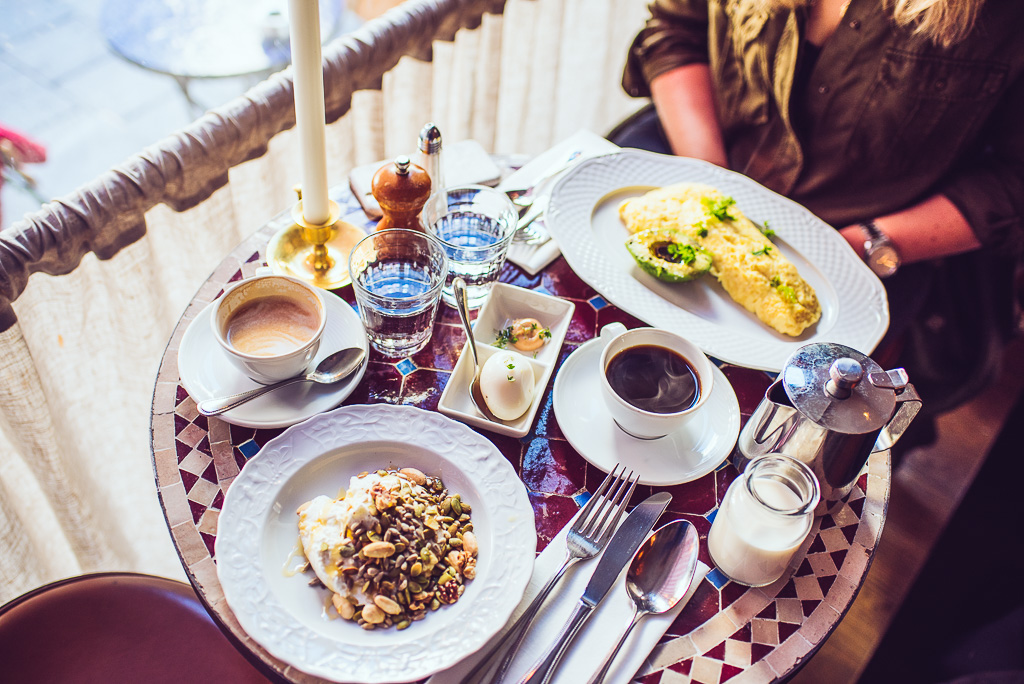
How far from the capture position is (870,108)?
160 cm

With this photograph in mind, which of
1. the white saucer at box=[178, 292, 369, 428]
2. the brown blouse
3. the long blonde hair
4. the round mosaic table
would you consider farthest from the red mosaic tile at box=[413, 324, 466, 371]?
the long blonde hair

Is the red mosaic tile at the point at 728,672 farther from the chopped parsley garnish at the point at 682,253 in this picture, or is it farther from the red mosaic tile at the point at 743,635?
the chopped parsley garnish at the point at 682,253

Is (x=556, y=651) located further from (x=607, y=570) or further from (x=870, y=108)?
(x=870, y=108)

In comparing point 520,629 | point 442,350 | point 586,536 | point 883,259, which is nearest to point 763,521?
point 586,536

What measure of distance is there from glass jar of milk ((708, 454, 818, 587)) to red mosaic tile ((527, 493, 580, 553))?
0.20m

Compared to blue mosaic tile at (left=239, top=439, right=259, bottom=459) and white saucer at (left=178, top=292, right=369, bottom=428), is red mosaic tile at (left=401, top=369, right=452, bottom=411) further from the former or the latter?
blue mosaic tile at (left=239, top=439, right=259, bottom=459)

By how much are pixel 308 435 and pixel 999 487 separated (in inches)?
88.7

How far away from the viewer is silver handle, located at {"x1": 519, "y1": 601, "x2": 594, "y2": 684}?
813 mm

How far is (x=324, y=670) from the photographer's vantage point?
0.77 meters

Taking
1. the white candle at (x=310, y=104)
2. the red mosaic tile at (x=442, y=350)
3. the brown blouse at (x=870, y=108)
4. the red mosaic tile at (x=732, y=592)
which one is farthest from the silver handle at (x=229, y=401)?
the brown blouse at (x=870, y=108)

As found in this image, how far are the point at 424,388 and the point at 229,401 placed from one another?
0.29 meters

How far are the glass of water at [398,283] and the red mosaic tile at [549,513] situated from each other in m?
0.33

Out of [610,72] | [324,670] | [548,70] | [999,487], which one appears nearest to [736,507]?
[324,670]

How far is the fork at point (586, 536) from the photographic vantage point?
0.83m
